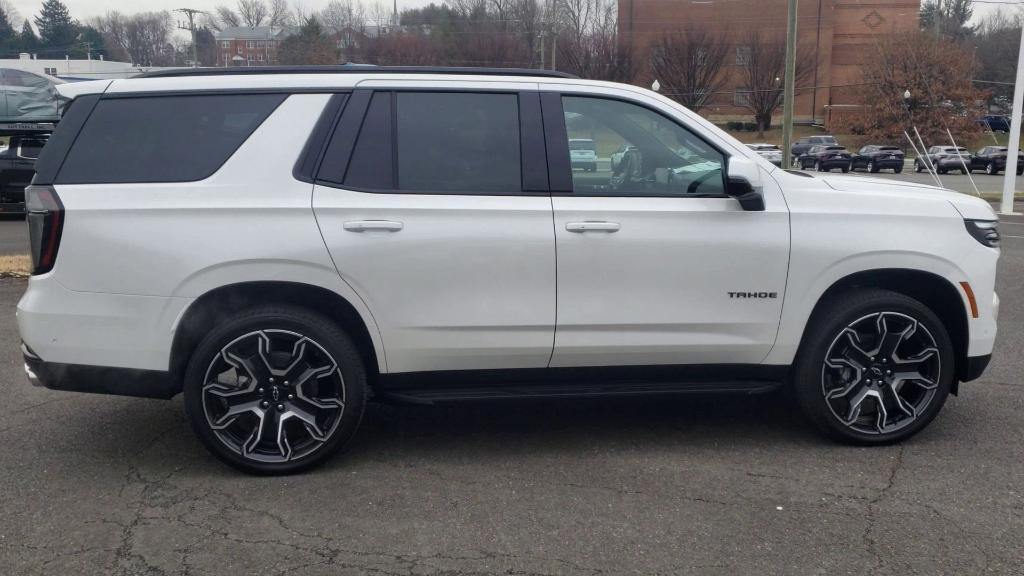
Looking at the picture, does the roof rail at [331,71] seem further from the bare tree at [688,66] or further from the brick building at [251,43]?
the brick building at [251,43]

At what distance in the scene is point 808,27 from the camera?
7144cm

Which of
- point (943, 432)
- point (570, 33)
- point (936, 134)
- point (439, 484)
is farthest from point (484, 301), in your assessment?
point (570, 33)

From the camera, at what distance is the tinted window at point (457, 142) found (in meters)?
4.46

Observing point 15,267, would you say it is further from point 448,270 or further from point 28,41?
point 28,41

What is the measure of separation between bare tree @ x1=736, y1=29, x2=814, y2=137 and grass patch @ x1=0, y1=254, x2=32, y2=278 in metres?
61.1

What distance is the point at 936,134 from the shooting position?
55.0 m

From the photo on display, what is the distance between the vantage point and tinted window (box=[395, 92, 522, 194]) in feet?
14.6

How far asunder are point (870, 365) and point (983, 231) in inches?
36.4

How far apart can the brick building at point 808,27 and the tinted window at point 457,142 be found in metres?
63.9

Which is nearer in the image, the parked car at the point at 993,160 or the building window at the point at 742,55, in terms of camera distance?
the parked car at the point at 993,160

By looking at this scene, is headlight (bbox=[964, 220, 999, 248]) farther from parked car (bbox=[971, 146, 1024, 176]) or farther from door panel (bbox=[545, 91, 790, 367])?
parked car (bbox=[971, 146, 1024, 176])

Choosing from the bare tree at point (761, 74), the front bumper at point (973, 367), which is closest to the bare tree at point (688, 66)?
the bare tree at point (761, 74)

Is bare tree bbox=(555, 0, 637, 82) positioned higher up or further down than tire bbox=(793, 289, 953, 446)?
higher up

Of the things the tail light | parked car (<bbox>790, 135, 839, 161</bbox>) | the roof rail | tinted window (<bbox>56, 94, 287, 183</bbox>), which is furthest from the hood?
parked car (<bbox>790, 135, 839, 161</bbox>)
